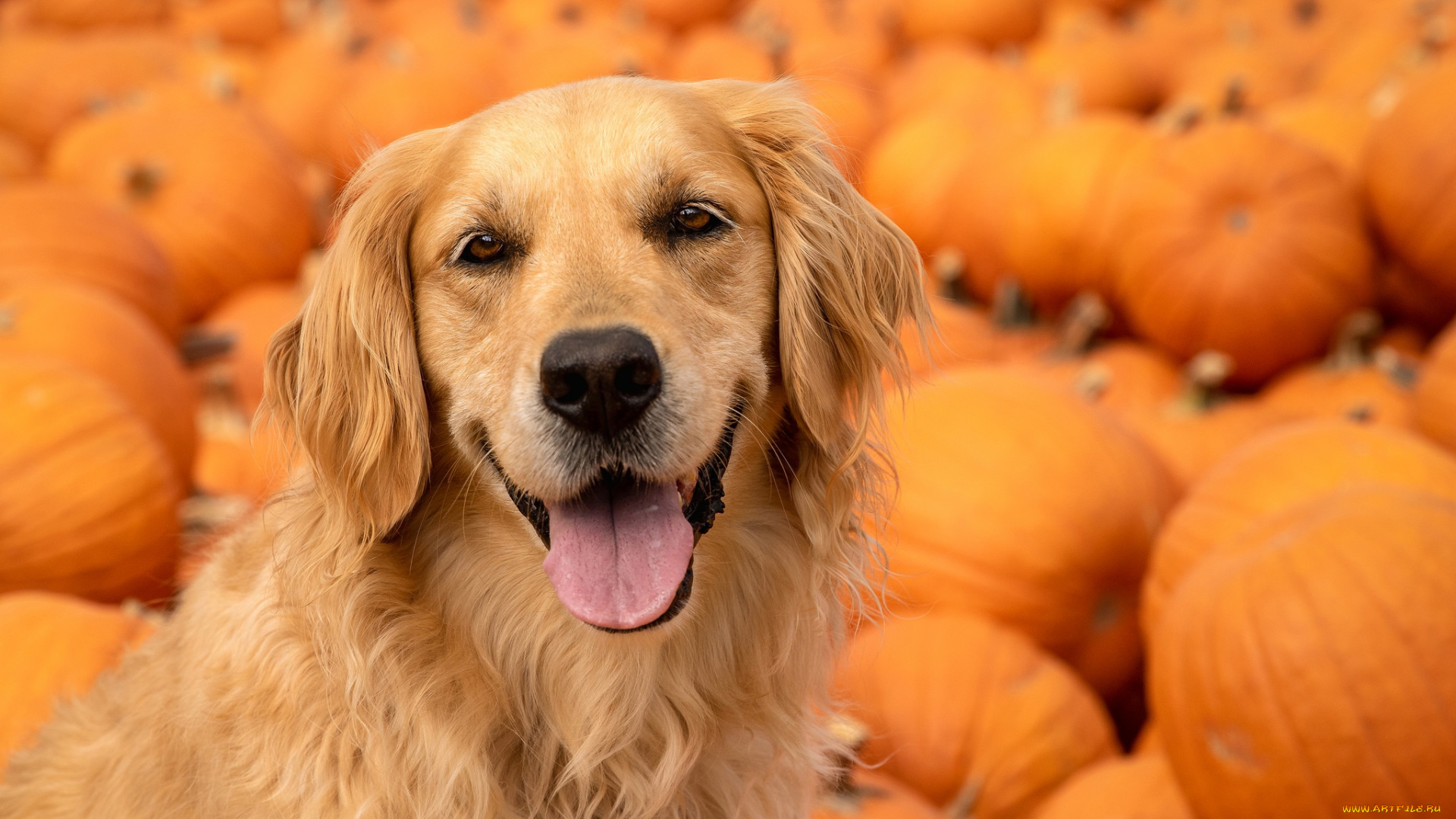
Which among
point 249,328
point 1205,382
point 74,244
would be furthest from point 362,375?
point 1205,382

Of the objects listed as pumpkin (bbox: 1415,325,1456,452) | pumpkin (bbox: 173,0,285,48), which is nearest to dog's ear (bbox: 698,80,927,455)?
pumpkin (bbox: 1415,325,1456,452)

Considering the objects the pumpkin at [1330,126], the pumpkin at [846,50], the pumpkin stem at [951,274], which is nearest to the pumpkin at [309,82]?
the pumpkin at [846,50]

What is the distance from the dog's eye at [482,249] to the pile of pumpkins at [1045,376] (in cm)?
65

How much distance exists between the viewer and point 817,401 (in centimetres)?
242

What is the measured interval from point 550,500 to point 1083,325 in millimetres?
4298

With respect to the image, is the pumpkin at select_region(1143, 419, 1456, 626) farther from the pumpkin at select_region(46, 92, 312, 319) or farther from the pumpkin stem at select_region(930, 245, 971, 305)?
the pumpkin at select_region(46, 92, 312, 319)

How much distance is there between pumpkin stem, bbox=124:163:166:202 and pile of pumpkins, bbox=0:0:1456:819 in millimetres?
69

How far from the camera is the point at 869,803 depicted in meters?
3.09

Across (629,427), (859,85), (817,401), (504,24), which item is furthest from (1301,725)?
(504,24)

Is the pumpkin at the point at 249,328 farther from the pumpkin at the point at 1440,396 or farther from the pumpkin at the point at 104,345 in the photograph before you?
the pumpkin at the point at 1440,396

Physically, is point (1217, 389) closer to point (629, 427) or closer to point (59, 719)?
point (629, 427)

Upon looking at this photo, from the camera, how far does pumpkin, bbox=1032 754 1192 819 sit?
3150 millimetres

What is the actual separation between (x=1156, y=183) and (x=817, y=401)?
371cm

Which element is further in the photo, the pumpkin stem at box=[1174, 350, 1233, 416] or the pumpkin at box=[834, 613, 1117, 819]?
the pumpkin stem at box=[1174, 350, 1233, 416]
